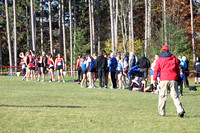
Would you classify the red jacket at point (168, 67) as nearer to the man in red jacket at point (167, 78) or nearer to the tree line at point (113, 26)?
the man in red jacket at point (167, 78)

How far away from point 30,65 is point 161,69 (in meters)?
18.6

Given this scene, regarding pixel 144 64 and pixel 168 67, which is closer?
pixel 168 67

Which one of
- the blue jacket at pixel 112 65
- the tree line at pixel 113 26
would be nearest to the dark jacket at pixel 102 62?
the blue jacket at pixel 112 65

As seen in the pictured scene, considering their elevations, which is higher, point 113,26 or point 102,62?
point 113,26

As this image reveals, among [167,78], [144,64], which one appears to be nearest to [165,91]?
[167,78]

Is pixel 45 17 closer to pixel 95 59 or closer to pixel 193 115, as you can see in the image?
pixel 95 59

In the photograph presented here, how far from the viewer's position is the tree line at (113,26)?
1753 inches

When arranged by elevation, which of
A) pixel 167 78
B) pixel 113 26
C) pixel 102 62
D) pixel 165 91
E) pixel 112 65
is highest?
pixel 113 26

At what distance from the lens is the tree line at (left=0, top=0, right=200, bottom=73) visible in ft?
146

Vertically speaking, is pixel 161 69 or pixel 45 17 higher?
pixel 45 17

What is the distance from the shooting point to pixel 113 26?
2009 inches

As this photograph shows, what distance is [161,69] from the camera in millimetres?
11594

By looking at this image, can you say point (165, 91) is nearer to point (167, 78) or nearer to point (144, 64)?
point (167, 78)

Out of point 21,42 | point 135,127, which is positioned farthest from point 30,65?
point 21,42
